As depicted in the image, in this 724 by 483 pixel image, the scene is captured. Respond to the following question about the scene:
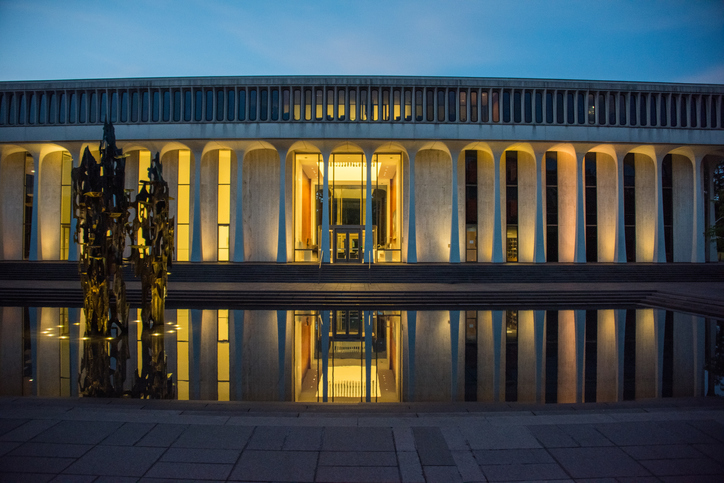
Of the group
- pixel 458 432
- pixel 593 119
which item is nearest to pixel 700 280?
pixel 593 119

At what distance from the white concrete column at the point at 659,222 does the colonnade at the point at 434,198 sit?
0.07 m

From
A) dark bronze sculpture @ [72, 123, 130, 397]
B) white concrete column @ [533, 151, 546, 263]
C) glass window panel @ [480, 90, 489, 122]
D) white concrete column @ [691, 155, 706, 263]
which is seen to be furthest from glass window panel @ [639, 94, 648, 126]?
dark bronze sculpture @ [72, 123, 130, 397]

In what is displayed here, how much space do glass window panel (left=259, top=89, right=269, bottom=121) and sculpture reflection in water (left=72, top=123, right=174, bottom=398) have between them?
58.6ft

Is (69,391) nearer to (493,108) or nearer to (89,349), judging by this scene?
(89,349)

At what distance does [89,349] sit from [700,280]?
2890 cm

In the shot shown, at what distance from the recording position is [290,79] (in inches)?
1133

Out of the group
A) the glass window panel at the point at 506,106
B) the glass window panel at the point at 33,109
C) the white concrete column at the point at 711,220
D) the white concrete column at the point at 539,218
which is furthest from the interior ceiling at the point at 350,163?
the white concrete column at the point at 711,220

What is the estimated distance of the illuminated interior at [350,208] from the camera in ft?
103

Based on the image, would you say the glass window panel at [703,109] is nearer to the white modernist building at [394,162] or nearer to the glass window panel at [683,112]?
the white modernist building at [394,162]

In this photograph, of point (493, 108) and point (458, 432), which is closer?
point (458, 432)

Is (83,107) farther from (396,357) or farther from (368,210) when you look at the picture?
(396,357)

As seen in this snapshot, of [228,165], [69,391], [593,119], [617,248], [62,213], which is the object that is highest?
[593,119]

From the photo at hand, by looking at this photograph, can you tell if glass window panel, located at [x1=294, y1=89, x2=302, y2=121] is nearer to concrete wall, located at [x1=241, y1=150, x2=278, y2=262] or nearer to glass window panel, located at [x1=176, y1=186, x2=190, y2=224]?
concrete wall, located at [x1=241, y1=150, x2=278, y2=262]

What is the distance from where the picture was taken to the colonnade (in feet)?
96.7
